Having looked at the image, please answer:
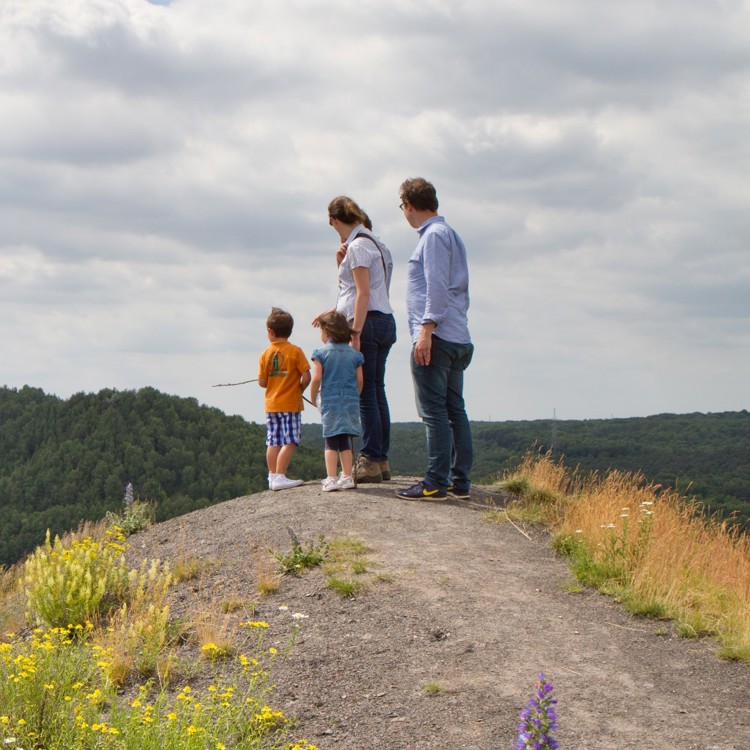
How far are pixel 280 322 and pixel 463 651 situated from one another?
14.2 ft

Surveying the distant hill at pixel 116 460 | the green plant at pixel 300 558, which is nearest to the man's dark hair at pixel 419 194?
the green plant at pixel 300 558

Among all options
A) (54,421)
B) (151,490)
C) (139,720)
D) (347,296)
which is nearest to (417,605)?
(139,720)

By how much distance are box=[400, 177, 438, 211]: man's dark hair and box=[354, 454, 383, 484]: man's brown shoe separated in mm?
2704

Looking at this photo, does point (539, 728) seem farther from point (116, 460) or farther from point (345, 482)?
point (116, 460)

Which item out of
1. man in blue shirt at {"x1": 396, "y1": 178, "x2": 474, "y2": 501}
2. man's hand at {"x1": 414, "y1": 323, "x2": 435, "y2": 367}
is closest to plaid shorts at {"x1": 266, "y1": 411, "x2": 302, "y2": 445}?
man in blue shirt at {"x1": 396, "y1": 178, "x2": 474, "y2": 501}

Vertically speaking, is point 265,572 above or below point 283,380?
below

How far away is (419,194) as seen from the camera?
25.9 ft

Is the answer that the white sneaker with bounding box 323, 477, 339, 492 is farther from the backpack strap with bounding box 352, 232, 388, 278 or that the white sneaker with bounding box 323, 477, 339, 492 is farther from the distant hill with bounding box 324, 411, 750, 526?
the distant hill with bounding box 324, 411, 750, 526

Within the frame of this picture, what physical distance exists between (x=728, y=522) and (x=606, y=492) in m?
1.21

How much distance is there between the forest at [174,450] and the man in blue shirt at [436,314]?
35.7 m

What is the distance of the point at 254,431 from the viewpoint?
2655 inches

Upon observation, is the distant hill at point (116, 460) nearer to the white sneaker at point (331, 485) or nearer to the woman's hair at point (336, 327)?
the white sneaker at point (331, 485)

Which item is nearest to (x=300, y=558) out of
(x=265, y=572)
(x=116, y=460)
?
(x=265, y=572)

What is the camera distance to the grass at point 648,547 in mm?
6410
